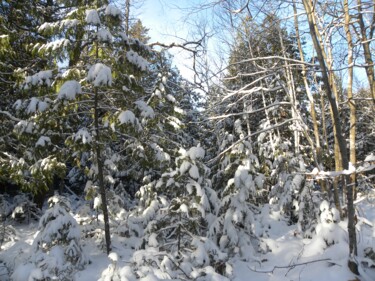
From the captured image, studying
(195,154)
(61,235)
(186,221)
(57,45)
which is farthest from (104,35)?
(186,221)

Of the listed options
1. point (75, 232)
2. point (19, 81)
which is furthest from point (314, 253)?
point (19, 81)

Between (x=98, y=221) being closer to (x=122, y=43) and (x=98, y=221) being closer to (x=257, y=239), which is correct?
(x=257, y=239)

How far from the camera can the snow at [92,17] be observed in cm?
599

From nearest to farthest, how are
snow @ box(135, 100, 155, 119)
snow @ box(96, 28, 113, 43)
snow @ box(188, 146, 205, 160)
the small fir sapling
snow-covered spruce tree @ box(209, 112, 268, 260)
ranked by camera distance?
snow @ box(96, 28, 113, 43) → snow @ box(188, 146, 205, 160) → snow @ box(135, 100, 155, 119) → snow-covered spruce tree @ box(209, 112, 268, 260) → the small fir sapling

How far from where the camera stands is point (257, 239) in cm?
804

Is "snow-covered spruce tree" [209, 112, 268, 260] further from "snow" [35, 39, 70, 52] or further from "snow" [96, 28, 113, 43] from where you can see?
"snow" [35, 39, 70, 52]

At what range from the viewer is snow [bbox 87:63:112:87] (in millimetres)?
5818

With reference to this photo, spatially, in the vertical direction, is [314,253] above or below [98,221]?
below

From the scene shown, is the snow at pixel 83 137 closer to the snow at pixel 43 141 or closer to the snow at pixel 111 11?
the snow at pixel 43 141

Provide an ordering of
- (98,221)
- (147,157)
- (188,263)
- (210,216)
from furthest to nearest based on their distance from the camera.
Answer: (98,221) < (210,216) < (147,157) < (188,263)

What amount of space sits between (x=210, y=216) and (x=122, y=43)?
4677 mm

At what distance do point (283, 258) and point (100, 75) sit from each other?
5743 millimetres

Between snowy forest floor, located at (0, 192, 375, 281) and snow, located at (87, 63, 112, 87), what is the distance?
3050 mm

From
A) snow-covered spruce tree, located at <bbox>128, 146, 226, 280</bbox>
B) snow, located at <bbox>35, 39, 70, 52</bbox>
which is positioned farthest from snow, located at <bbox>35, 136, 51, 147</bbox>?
snow-covered spruce tree, located at <bbox>128, 146, 226, 280</bbox>
